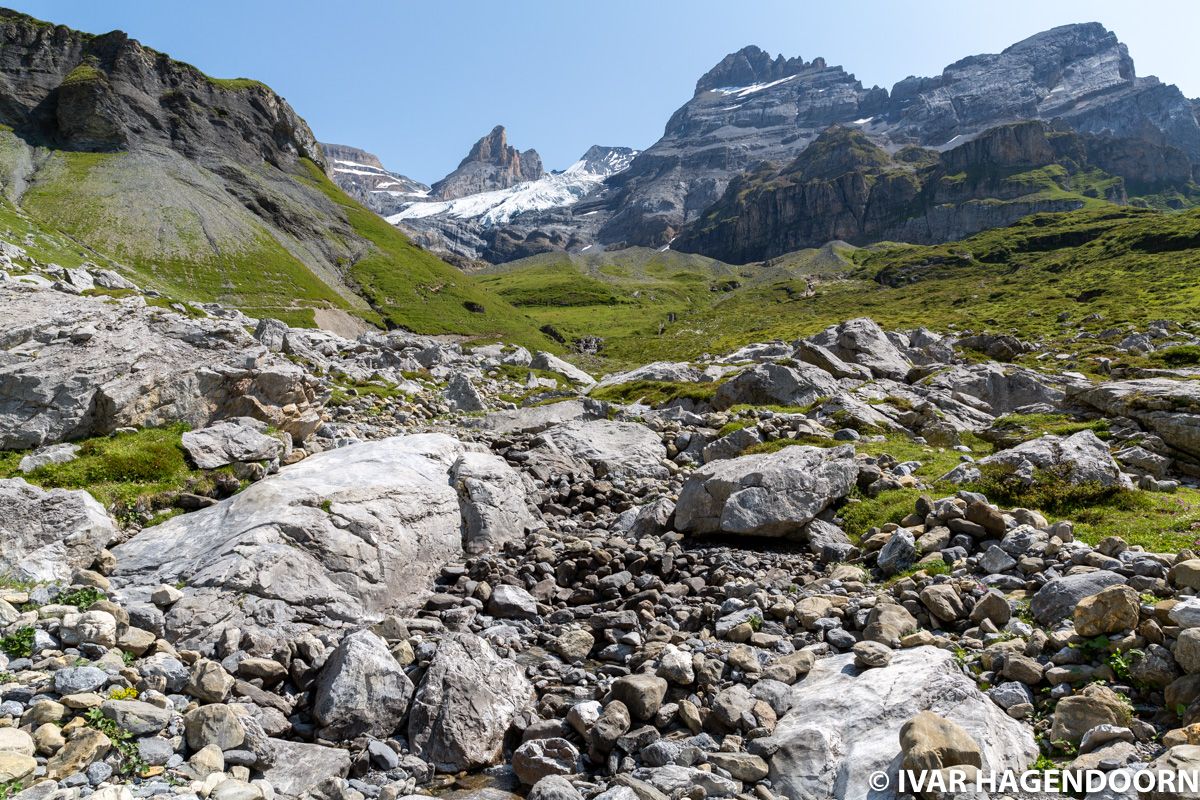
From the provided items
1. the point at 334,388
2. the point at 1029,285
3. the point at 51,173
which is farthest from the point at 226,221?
the point at 1029,285

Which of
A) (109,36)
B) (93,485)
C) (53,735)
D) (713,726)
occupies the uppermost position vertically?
(109,36)

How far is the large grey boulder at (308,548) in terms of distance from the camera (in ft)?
39.9

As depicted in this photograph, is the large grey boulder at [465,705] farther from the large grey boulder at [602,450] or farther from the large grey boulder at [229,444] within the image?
the large grey boulder at [602,450]

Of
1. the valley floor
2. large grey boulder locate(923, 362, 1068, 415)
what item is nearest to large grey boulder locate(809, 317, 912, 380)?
large grey boulder locate(923, 362, 1068, 415)

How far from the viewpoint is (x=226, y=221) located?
13450cm

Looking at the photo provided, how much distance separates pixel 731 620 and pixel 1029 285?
18287cm

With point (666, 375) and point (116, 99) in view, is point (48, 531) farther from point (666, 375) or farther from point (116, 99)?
point (116, 99)

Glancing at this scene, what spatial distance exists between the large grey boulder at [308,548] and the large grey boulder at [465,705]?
3.21m

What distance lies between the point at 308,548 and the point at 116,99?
19366cm

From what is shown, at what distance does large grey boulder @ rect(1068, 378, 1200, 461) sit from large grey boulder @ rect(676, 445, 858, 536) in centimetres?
1092

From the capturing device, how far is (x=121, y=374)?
1958 centimetres

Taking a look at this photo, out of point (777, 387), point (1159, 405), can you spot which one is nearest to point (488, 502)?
point (777, 387)

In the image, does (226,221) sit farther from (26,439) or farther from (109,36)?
Result: (26,439)

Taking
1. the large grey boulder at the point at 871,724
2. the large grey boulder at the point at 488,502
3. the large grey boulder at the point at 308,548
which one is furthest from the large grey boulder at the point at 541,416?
the large grey boulder at the point at 871,724
